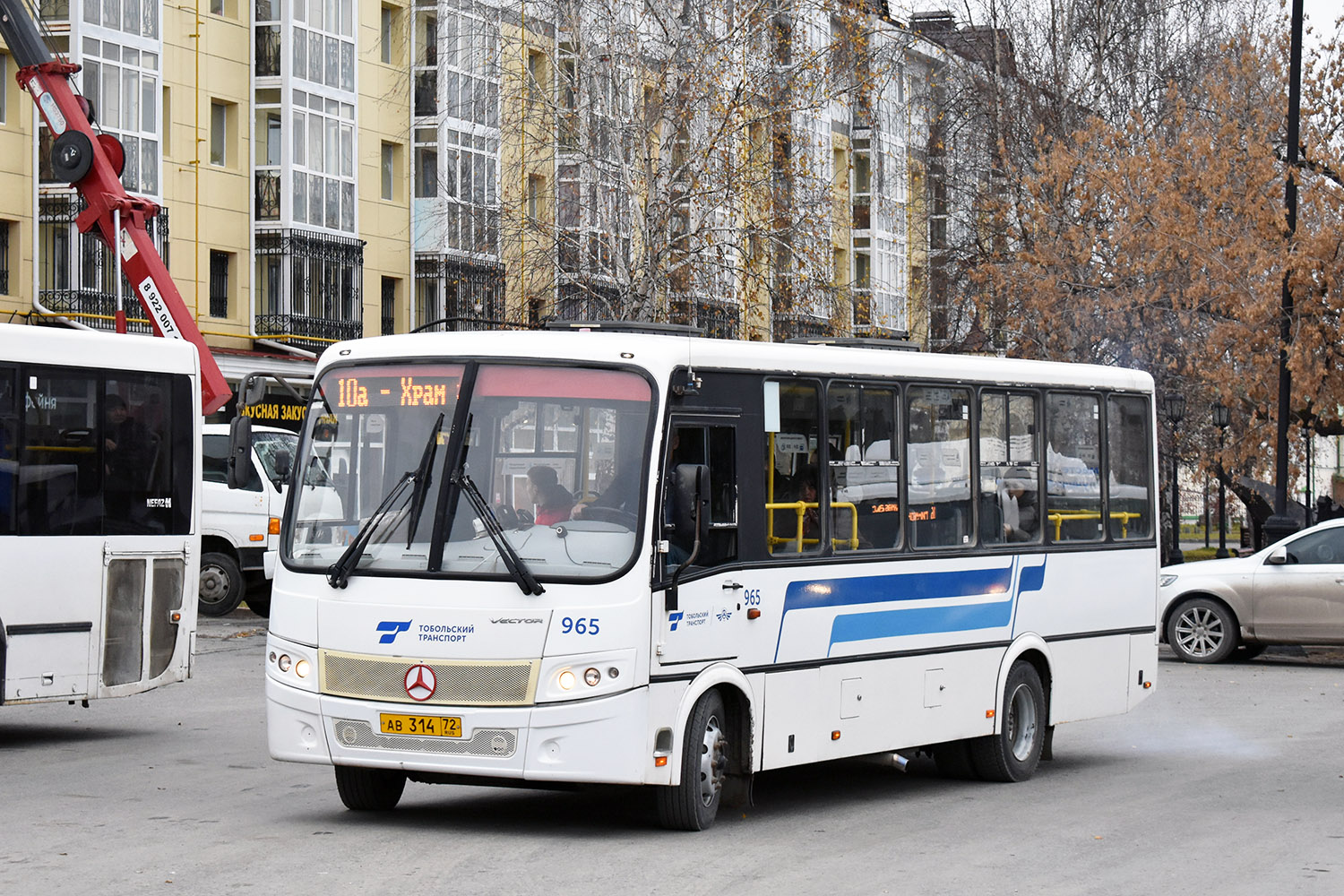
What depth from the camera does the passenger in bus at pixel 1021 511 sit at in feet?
45.1

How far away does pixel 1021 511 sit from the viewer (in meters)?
13.9

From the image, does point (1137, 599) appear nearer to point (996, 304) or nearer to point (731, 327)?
point (731, 327)

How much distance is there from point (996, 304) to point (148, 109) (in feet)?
55.8

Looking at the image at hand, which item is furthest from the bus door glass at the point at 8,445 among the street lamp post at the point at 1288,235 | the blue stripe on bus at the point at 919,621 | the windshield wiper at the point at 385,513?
the street lamp post at the point at 1288,235

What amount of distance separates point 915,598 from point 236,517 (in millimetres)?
15191

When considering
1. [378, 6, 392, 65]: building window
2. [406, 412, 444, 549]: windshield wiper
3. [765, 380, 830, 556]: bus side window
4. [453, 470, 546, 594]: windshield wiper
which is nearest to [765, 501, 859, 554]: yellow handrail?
[765, 380, 830, 556]: bus side window

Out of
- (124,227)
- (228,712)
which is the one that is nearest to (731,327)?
(124,227)

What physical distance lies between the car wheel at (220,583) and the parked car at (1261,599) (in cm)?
1130

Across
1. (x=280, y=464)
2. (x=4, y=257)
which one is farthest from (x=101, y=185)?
(x=4, y=257)

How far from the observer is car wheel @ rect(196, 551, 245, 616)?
26.4 meters

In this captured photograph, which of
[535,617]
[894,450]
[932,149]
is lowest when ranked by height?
[535,617]

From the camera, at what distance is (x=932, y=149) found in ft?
147

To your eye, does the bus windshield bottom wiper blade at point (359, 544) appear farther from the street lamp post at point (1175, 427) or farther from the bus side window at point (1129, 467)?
the street lamp post at point (1175, 427)

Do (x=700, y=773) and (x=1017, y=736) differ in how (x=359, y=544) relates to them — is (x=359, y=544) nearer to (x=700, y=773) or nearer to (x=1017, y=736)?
(x=700, y=773)
